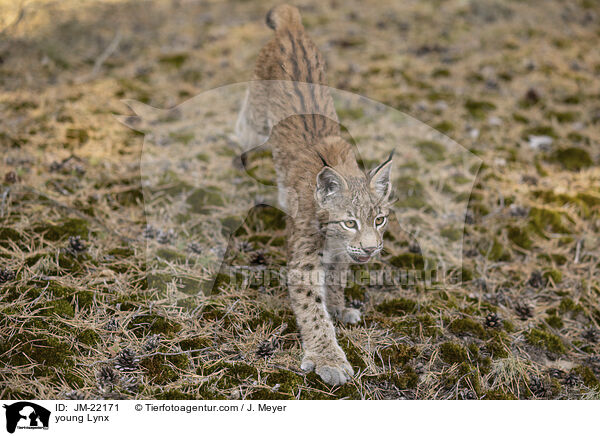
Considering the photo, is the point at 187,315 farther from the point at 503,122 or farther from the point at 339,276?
the point at 503,122

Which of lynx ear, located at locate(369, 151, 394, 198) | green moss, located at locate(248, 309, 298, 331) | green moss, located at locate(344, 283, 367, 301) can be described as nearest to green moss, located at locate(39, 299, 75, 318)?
green moss, located at locate(248, 309, 298, 331)

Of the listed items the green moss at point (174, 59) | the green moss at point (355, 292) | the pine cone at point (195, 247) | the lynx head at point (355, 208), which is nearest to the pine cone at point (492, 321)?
the green moss at point (355, 292)

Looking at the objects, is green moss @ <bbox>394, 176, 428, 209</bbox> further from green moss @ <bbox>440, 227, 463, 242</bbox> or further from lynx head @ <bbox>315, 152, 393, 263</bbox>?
lynx head @ <bbox>315, 152, 393, 263</bbox>

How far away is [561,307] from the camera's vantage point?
4.50 meters

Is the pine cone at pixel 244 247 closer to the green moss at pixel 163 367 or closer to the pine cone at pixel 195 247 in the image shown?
the pine cone at pixel 195 247

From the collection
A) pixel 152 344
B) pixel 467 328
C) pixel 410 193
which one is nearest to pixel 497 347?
pixel 467 328

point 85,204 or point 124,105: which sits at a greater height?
Result: point 124,105

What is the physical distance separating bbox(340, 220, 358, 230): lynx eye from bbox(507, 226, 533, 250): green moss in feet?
8.72

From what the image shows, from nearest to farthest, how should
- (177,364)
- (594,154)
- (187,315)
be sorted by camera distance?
1. (177,364)
2. (187,315)
3. (594,154)

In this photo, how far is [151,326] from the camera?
3781mm

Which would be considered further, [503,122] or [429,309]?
[503,122]

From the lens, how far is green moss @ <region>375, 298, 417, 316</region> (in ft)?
14.0
